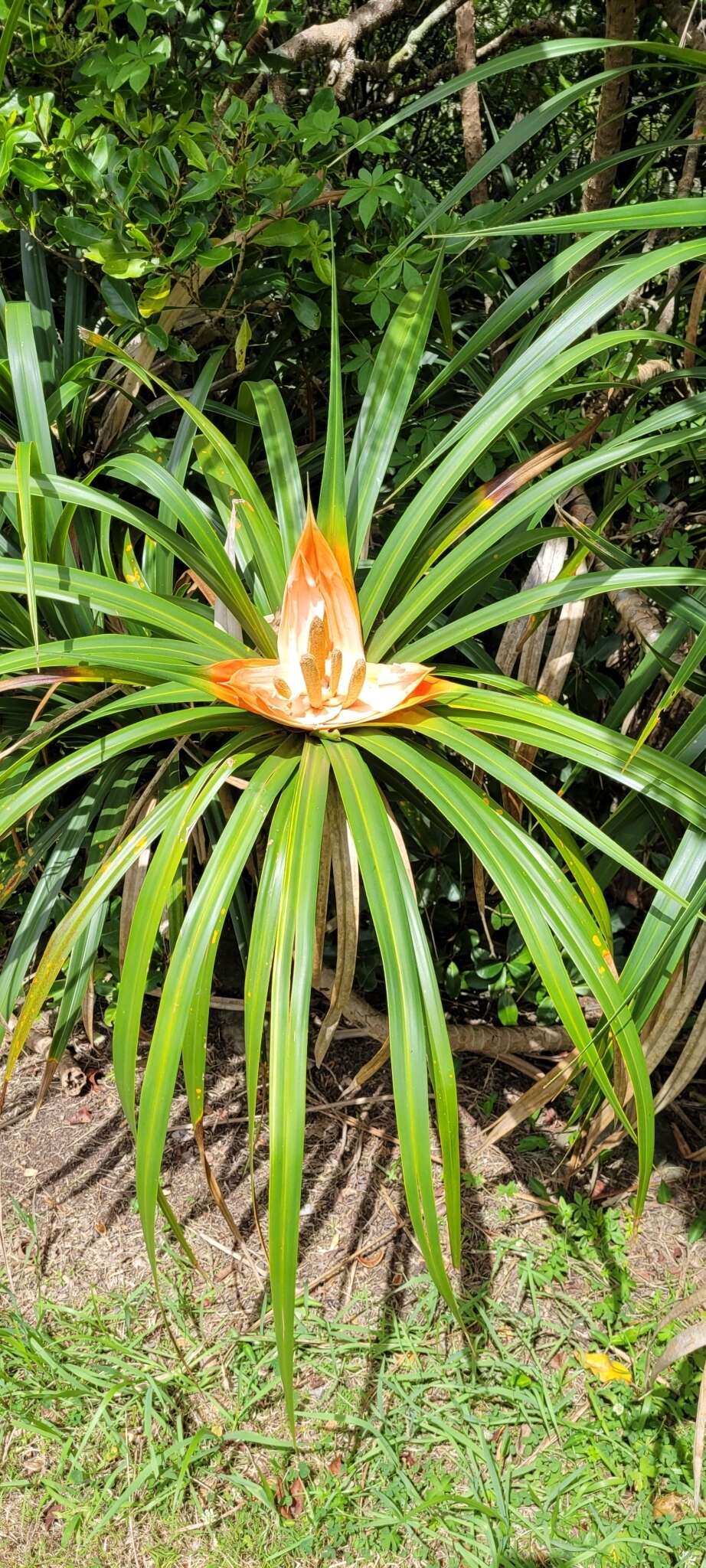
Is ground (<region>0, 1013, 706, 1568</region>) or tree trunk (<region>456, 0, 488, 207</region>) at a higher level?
tree trunk (<region>456, 0, 488, 207</region>)

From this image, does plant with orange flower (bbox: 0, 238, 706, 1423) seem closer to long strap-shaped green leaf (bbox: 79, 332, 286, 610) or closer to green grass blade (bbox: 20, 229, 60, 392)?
long strap-shaped green leaf (bbox: 79, 332, 286, 610)

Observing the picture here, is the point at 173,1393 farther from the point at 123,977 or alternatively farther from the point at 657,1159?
the point at 657,1159

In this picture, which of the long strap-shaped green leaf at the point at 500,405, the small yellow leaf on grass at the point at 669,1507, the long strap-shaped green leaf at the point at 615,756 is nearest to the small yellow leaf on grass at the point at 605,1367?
the small yellow leaf on grass at the point at 669,1507

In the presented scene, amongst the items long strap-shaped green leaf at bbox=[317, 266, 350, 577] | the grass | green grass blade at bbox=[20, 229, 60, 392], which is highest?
green grass blade at bbox=[20, 229, 60, 392]

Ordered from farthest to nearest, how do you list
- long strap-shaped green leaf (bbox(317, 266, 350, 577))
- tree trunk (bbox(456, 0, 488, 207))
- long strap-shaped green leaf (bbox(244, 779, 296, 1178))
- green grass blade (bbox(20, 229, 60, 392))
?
1. tree trunk (bbox(456, 0, 488, 207))
2. green grass blade (bbox(20, 229, 60, 392))
3. long strap-shaped green leaf (bbox(317, 266, 350, 577))
4. long strap-shaped green leaf (bbox(244, 779, 296, 1178))

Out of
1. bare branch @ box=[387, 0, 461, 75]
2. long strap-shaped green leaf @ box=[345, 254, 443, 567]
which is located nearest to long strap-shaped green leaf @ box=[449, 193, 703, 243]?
long strap-shaped green leaf @ box=[345, 254, 443, 567]

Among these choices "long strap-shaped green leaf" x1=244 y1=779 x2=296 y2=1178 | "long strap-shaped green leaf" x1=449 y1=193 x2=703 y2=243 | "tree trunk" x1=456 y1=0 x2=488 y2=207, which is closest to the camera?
"long strap-shaped green leaf" x1=449 y1=193 x2=703 y2=243
